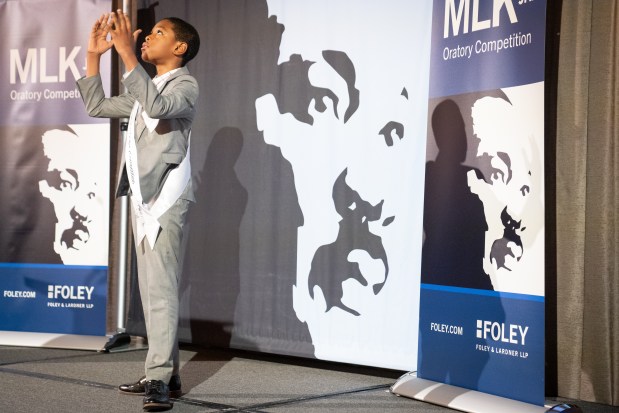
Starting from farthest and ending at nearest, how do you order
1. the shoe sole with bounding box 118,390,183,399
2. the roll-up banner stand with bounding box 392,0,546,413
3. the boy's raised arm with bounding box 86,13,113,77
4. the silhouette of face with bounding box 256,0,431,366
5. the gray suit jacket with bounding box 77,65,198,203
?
the silhouette of face with bounding box 256,0,431,366
the shoe sole with bounding box 118,390,183,399
the boy's raised arm with bounding box 86,13,113,77
the roll-up banner stand with bounding box 392,0,546,413
the gray suit jacket with bounding box 77,65,198,203

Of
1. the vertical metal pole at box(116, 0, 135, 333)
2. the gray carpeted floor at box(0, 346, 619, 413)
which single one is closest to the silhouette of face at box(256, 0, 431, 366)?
the gray carpeted floor at box(0, 346, 619, 413)

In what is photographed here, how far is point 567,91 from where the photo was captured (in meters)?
3.58

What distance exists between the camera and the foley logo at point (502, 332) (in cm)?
303

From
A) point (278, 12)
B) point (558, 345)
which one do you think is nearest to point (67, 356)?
point (278, 12)

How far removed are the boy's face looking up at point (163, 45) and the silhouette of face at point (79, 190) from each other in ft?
4.76

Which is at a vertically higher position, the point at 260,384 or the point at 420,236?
the point at 420,236

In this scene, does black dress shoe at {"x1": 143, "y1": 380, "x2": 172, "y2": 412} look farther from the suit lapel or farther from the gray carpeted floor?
the suit lapel

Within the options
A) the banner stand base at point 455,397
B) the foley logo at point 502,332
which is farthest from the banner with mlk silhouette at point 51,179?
the foley logo at point 502,332

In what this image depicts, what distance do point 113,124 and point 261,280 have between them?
1.45 m

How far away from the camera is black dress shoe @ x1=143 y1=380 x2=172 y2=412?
117 inches

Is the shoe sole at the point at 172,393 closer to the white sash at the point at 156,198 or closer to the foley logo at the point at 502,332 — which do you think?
the white sash at the point at 156,198

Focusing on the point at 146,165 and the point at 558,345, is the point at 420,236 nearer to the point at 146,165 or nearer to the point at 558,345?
the point at 558,345

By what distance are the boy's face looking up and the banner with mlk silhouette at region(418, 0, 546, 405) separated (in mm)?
1095

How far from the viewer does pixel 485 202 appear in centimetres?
324
